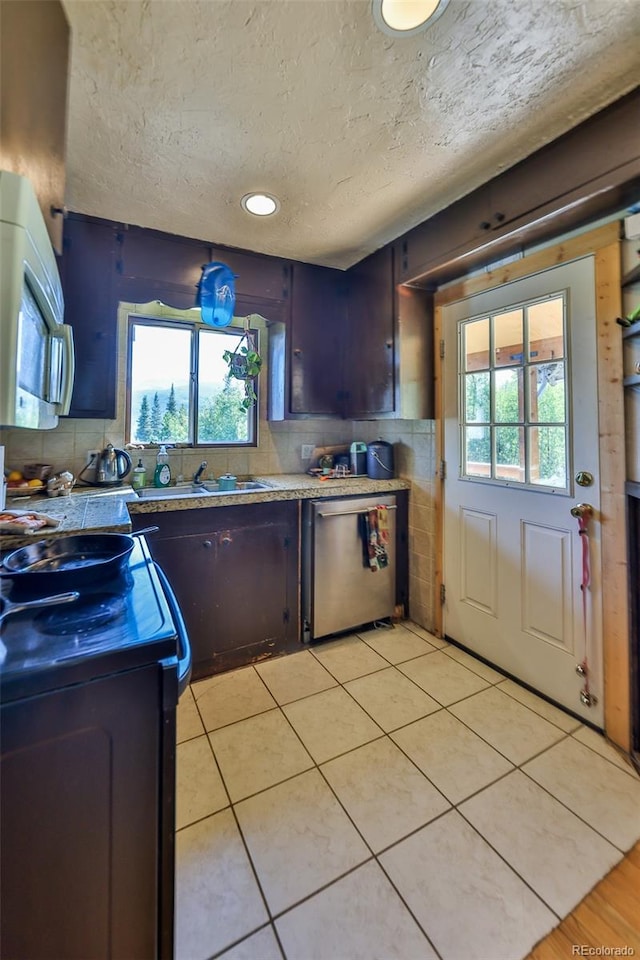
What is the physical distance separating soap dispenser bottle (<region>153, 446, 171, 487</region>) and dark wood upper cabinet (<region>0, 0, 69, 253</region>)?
4.91 ft

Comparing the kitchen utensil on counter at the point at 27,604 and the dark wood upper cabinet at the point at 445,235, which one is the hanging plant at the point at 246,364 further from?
the kitchen utensil on counter at the point at 27,604

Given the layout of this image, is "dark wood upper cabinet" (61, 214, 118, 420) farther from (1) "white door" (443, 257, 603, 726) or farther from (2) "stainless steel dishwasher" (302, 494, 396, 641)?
(1) "white door" (443, 257, 603, 726)

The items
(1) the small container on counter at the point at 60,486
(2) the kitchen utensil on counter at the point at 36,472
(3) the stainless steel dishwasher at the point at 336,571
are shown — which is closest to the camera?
(1) the small container on counter at the point at 60,486

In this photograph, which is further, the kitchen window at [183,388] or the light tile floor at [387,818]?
the kitchen window at [183,388]

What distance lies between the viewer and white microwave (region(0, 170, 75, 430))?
636 millimetres

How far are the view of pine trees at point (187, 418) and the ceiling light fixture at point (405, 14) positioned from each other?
199cm

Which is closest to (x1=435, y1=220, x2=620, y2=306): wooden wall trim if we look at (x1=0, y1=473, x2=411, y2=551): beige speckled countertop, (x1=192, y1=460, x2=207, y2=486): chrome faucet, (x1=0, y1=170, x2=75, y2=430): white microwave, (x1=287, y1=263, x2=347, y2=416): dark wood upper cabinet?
(x1=287, y1=263, x2=347, y2=416): dark wood upper cabinet

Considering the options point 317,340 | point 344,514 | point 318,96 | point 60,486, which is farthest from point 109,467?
point 318,96

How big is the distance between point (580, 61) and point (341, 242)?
137cm

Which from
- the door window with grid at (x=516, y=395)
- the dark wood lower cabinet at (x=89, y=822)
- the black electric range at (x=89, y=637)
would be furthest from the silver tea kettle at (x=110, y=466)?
the door window with grid at (x=516, y=395)

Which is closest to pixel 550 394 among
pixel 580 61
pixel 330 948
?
pixel 580 61

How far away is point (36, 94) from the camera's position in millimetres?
834

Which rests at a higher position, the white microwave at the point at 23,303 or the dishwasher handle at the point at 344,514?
the white microwave at the point at 23,303

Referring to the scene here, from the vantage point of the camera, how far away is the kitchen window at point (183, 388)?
2541mm
